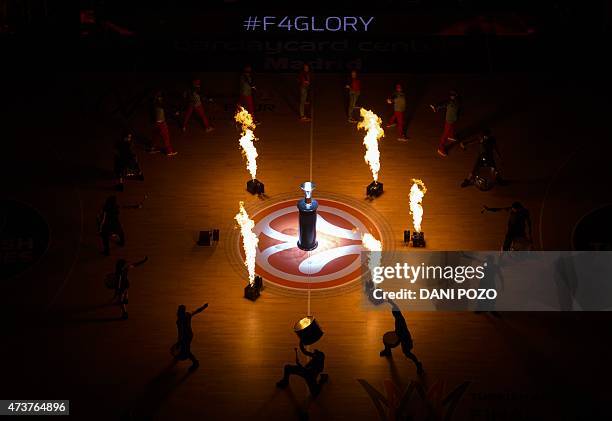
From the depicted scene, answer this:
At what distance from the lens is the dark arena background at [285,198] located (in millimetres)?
17344

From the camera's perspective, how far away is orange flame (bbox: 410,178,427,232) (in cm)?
2125

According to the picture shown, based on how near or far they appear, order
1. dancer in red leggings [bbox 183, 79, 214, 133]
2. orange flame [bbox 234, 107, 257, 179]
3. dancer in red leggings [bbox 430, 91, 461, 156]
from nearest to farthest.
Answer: orange flame [bbox 234, 107, 257, 179] → dancer in red leggings [bbox 430, 91, 461, 156] → dancer in red leggings [bbox 183, 79, 214, 133]

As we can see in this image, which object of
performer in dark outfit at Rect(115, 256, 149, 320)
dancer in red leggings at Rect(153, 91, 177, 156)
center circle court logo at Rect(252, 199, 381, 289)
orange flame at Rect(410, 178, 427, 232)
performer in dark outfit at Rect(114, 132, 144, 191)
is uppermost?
dancer in red leggings at Rect(153, 91, 177, 156)

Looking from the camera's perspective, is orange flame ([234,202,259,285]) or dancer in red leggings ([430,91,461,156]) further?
dancer in red leggings ([430,91,461,156])

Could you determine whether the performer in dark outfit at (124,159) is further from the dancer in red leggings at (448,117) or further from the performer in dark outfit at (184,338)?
the dancer in red leggings at (448,117)

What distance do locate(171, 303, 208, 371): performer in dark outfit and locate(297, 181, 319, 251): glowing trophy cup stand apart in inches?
162

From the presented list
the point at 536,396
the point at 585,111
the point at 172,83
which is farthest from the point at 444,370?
the point at 172,83

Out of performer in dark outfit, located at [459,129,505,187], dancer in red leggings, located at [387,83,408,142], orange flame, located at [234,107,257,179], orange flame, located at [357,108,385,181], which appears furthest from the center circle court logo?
dancer in red leggings, located at [387,83,408,142]

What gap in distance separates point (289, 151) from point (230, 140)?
Result: 1885mm

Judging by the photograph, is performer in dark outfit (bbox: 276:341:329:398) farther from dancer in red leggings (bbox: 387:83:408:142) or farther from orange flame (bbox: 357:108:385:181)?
dancer in red leggings (bbox: 387:83:408:142)

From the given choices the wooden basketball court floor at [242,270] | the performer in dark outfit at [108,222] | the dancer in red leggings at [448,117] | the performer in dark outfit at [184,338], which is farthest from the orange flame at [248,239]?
the dancer in red leggings at [448,117]

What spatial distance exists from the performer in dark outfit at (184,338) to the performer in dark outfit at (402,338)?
3.99 metres

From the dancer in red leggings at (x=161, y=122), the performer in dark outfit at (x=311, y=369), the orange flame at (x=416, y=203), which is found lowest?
the performer in dark outfit at (x=311, y=369)

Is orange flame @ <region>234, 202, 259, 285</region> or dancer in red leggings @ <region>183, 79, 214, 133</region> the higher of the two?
dancer in red leggings @ <region>183, 79, 214, 133</region>
